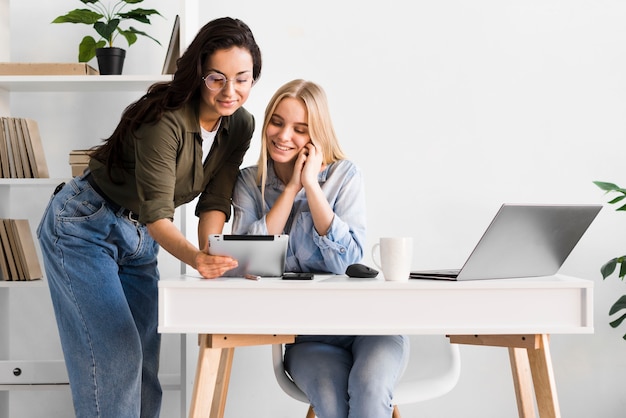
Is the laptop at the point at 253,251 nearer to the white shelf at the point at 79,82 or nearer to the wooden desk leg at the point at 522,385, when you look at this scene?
the wooden desk leg at the point at 522,385

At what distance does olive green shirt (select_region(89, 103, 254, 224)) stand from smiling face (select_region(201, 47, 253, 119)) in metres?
0.09

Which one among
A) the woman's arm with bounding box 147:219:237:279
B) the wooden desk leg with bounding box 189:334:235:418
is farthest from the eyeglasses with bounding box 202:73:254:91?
the wooden desk leg with bounding box 189:334:235:418

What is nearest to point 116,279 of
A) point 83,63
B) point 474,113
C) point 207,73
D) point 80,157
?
point 207,73

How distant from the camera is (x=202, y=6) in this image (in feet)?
9.27

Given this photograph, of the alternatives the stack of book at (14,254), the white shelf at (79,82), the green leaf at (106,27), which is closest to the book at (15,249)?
the stack of book at (14,254)

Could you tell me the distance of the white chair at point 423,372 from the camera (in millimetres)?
1861

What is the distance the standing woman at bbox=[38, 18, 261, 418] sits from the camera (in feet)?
5.56

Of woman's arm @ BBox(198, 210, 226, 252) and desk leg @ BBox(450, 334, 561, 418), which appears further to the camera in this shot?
woman's arm @ BBox(198, 210, 226, 252)

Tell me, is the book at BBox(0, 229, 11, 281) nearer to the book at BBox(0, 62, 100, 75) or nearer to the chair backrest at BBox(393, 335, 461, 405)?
the book at BBox(0, 62, 100, 75)

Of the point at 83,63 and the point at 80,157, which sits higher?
the point at 83,63

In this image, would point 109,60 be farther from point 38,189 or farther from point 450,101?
point 450,101

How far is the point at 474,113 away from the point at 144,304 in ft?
5.00

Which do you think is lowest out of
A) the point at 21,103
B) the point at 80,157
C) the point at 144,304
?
the point at 144,304

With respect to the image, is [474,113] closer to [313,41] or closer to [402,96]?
[402,96]
